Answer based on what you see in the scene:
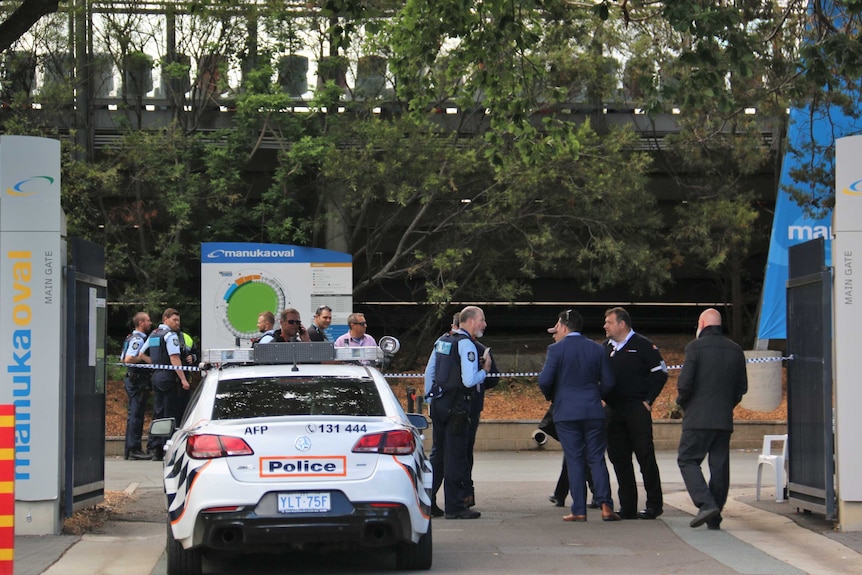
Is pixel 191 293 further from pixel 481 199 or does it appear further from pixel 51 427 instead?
pixel 51 427

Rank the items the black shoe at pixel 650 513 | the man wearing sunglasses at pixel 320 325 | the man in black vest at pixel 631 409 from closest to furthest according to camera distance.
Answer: the man in black vest at pixel 631 409 → the black shoe at pixel 650 513 → the man wearing sunglasses at pixel 320 325

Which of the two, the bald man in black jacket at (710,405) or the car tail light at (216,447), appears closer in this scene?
the car tail light at (216,447)

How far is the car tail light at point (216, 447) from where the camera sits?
289 inches

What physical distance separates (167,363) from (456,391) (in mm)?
6511

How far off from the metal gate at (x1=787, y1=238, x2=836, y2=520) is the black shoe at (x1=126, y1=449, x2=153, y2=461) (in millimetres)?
8791

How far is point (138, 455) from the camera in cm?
1591

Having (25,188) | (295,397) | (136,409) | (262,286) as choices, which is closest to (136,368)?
(136,409)

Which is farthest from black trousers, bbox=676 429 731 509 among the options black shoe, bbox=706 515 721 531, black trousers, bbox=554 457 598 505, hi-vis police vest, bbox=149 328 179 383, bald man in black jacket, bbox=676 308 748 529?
hi-vis police vest, bbox=149 328 179 383

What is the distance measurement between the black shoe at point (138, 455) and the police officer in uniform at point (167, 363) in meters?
0.11

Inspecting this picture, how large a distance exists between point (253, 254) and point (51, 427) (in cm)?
911

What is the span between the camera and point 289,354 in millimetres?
8648

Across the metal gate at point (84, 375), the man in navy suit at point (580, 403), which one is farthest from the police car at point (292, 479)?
the man in navy suit at point (580, 403)

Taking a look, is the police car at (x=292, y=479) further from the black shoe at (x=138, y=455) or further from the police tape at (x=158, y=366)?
the black shoe at (x=138, y=455)

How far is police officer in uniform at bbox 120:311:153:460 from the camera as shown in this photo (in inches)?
626
